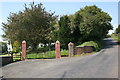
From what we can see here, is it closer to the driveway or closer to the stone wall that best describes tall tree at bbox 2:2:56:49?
the stone wall

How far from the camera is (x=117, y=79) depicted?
354 inches

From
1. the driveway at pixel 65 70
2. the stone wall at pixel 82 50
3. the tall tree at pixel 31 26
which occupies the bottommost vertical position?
the driveway at pixel 65 70

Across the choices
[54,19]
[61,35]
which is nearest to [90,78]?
[61,35]

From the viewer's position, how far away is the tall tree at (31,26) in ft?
104

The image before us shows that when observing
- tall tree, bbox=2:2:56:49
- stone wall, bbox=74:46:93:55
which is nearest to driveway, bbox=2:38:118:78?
stone wall, bbox=74:46:93:55

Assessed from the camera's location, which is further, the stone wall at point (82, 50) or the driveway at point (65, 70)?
the stone wall at point (82, 50)

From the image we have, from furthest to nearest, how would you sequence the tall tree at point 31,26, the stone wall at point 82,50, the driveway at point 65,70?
the tall tree at point 31,26 → the stone wall at point 82,50 → the driveway at point 65,70

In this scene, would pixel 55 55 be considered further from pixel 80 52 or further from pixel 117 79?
pixel 117 79

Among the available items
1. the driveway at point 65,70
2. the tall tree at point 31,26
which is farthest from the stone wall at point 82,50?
the tall tree at point 31,26

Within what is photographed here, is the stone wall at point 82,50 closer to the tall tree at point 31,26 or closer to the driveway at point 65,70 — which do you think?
the driveway at point 65,70

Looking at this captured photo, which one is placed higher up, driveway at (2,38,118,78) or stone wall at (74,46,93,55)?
stone wall at (74,46,93,55)

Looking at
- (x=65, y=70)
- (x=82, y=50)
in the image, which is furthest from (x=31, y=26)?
(x=65, y=70)

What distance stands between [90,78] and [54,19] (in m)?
28.1

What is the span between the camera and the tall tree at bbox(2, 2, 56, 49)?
31.7 meters
